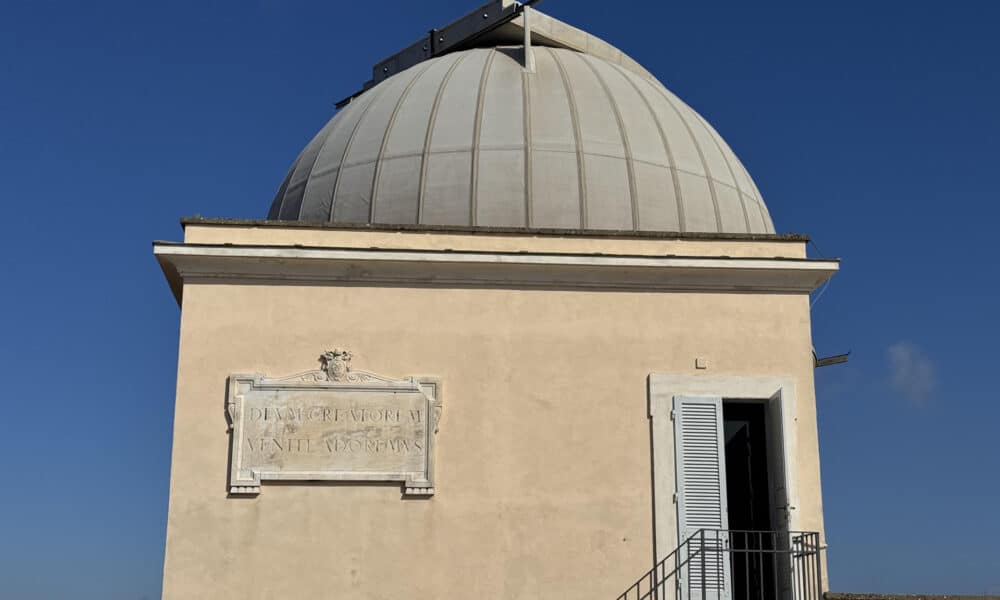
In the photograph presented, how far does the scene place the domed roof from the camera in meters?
18.5

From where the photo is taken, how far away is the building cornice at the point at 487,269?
15.9m

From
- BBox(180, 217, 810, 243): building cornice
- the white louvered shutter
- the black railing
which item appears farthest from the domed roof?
the black railing

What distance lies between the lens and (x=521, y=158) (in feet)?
61.5

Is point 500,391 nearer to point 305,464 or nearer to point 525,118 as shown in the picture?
point 305,464

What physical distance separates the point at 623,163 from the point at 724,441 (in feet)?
16.2

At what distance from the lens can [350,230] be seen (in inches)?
657

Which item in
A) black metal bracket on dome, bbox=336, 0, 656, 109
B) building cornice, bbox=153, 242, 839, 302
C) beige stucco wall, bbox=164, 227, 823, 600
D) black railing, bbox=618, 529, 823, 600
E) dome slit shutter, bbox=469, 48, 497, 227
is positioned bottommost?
black railing, bbox=618, 529, 823, 600

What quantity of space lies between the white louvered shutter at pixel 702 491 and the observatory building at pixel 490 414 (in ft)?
0.09

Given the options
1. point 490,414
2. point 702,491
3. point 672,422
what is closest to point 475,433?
point 490,414

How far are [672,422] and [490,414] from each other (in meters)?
2.26

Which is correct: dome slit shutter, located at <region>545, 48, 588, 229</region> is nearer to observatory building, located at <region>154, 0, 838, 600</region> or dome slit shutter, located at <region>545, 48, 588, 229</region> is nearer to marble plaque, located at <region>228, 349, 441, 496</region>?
observatory building, located at <region>154, 0, 838, 600</region>

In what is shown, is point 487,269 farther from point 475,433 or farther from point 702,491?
point 702,491

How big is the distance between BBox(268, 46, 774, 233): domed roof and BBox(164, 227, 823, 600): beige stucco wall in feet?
6.83

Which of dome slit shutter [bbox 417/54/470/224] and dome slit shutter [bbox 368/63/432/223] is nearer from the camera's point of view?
dome slit shutter [bbox 417/54/470/224]
